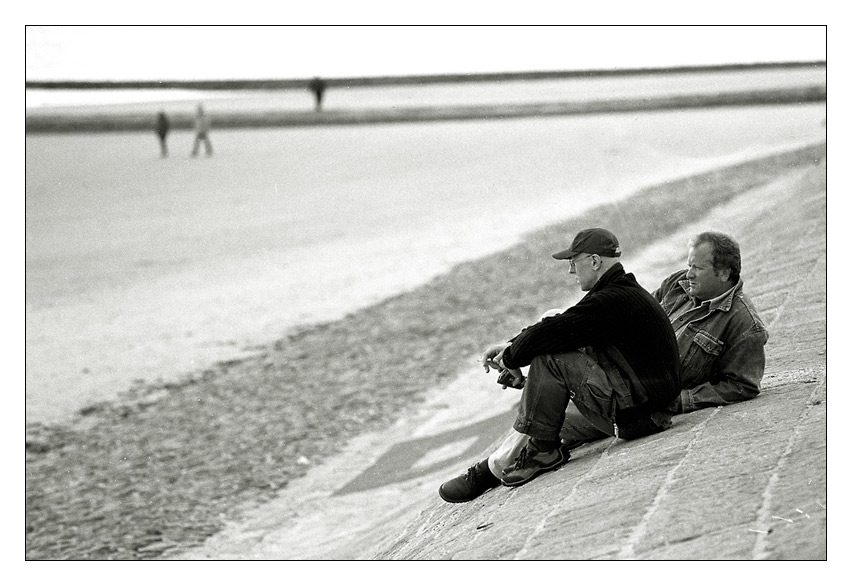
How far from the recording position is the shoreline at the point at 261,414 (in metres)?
7.12

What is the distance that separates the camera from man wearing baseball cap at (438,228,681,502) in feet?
11.1

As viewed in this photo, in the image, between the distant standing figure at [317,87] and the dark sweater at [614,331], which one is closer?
the dark sweater at [614,331]

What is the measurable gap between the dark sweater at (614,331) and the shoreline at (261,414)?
155 inches

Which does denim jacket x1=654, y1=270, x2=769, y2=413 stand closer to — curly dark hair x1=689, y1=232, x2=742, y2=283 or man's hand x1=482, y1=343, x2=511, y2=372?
curly dark hair x1=689, y1=232, x2=742, y2=283

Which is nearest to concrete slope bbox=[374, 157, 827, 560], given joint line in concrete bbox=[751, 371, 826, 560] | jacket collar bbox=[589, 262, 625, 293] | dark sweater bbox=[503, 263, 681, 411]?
joint line in concrete bbox=[751, 371, 826, 560]

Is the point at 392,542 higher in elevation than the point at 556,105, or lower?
lower

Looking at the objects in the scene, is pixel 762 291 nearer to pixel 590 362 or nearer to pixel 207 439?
pixel 590 362

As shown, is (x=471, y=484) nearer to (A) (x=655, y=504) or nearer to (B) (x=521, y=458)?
Answer: (B) (x=521, y=458)

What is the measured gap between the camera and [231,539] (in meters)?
6.43

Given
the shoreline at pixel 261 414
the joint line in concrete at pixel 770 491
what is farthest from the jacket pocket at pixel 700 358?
the shoreline at pixel 261 414

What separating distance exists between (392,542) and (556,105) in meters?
9.14

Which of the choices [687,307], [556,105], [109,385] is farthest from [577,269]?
[556,105]

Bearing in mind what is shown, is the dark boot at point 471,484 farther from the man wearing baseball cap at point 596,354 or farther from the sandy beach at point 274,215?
the sandy beach at point 274,215

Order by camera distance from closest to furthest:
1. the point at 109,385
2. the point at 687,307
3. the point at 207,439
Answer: the point at 687,307
the point at 207,439
the point at 109,385
